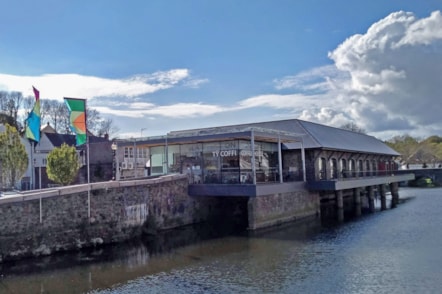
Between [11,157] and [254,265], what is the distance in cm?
1881

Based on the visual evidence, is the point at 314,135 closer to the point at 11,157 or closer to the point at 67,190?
the point at 67,190

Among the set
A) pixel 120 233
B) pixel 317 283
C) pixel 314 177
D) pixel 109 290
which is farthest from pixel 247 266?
pixel 314 177

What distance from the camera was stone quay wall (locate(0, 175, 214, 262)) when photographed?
14734mm

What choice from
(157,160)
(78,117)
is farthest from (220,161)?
(78,117)

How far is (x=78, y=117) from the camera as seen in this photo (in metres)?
18.3

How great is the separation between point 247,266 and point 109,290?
13.5 feet

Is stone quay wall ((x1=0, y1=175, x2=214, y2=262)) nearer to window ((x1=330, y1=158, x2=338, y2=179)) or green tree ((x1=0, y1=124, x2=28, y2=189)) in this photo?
green tree ((x1=0, y1=124, x2=28, y2=189))

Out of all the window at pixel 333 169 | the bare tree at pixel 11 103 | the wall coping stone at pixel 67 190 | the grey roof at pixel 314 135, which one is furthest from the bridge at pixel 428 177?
the bare tree at pixel 11 103

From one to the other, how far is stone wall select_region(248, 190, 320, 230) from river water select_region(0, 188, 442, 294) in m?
1.00

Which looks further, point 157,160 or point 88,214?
point 157,160

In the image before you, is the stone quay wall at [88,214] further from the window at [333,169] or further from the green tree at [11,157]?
the window at [333,169]

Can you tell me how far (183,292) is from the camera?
1040 centimetres

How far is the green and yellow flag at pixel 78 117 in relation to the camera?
709 inches

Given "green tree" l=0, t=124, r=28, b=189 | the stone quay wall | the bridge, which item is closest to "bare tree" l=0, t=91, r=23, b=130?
"green tree" l=0, t=124, r=28, b=189
